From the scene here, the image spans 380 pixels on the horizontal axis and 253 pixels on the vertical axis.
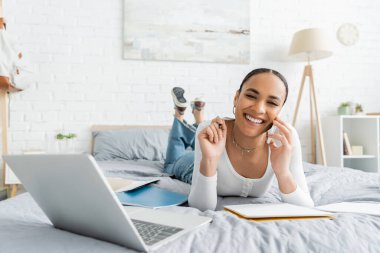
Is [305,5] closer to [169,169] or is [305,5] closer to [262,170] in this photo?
[169,169]

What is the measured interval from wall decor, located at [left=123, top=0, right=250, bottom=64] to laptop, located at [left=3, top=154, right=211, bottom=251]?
2659 millimetres

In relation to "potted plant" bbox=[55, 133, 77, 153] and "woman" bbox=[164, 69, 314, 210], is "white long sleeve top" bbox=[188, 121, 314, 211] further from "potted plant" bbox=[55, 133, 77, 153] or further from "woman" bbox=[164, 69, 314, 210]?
"potted plant" bbox=[55, 133, 77, 153]

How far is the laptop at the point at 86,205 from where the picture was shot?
2.10 ft

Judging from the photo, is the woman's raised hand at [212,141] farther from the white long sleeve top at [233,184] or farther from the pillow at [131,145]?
the pillow at [131,145]

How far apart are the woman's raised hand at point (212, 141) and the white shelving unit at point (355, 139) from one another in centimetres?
256

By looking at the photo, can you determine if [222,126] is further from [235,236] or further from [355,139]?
[355,139]

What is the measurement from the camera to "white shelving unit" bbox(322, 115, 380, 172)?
341 cm

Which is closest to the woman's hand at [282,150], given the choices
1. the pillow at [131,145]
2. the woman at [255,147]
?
the woman at [255,147]

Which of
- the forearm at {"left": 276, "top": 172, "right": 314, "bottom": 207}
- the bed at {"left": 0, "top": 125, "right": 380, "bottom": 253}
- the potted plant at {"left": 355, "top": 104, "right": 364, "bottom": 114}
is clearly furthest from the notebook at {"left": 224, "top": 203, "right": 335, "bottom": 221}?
the potted plant at {"left": 355, "top": 104, "right": 364, "bottom": 114}

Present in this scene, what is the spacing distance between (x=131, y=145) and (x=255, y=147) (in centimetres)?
164

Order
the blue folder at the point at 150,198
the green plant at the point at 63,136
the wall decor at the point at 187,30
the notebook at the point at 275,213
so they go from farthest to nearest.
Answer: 1. the wall decor at the point at 187,30
2. the green plant at the point at 63,136
3. the blue folder at the point at 150,198
4. the notebook at the point at 275,213

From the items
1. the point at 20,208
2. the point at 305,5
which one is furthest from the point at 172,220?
the point at 305,5

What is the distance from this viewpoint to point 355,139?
3.70m

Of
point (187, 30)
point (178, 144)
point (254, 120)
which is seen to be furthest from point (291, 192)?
point (187, 30)
